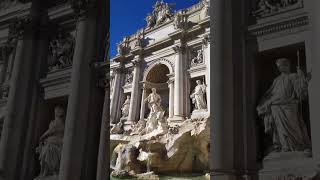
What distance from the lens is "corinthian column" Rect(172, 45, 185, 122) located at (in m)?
8.59

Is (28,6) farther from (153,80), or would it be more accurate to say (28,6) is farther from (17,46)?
(153,80)

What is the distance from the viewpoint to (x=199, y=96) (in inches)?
336

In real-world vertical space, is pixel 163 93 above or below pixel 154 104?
above

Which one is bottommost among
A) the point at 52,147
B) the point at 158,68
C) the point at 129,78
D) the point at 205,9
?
the point at 52,147

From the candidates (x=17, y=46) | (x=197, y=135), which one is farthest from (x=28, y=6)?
(x=197, y=135)

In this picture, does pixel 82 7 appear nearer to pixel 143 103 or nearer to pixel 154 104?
pixel 143 103

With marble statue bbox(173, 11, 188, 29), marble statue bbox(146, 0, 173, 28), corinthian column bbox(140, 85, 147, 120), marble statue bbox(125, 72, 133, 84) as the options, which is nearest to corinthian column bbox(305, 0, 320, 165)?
marble statue bbox(146, 0, 173, 28)

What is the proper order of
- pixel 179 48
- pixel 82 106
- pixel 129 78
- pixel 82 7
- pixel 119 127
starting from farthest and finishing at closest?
pixel 179 48, pixel 129 78, pixel 119 127, pixel 82 7, pixel 82 106

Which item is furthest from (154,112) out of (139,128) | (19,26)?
(19,26)

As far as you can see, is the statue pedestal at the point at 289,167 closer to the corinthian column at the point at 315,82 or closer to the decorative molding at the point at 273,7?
the corinthian column at the point at 315,82

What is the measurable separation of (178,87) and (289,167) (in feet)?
13.0

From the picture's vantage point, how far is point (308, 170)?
5.07 metres

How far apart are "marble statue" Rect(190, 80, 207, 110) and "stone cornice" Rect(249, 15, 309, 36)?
251cm

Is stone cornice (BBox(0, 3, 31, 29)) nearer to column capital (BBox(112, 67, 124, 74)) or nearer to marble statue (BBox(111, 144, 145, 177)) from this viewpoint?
column capital (BBox(112, 67, 124, 74))
